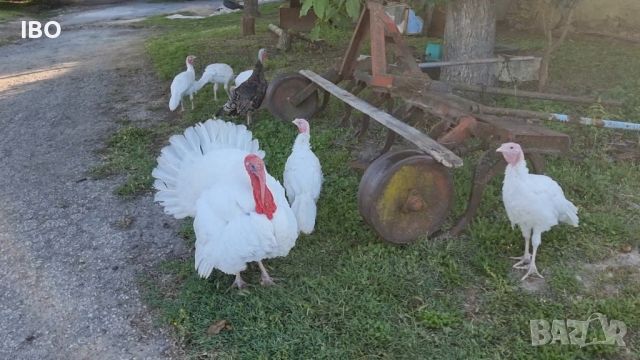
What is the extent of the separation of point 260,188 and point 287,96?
10.8 ft

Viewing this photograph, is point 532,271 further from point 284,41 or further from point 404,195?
point 284,41

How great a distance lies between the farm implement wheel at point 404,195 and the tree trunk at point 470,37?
3768mm

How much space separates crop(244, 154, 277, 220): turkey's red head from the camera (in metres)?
3.54

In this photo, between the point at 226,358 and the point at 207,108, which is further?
the point at 207,108

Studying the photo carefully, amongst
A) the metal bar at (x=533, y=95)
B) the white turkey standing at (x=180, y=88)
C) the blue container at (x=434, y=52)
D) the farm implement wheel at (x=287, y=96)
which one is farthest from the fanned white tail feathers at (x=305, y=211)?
the blue container at (x=434, y=52)

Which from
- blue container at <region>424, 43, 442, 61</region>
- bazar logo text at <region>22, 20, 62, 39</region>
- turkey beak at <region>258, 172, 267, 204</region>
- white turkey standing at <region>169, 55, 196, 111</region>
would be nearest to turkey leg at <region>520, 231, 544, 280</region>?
turkey beak at <region>258, 172, 267, 204</region>

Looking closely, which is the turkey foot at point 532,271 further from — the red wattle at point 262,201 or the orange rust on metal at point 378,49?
the orange rust on metal at point 378,49

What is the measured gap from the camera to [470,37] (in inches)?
281

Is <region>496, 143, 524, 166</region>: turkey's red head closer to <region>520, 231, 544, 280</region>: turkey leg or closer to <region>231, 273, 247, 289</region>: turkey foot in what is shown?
<region>520, 231, 544, 280</region>: turkey leg

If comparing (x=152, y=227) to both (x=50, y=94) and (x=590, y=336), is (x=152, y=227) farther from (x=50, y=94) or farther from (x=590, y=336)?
(x=50, y=94)

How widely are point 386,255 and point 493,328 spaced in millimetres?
939

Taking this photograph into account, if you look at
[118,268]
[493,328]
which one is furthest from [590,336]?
[118,268]

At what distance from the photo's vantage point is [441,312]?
3439mm

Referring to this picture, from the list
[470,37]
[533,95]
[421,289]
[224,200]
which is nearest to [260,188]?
[224,200]
